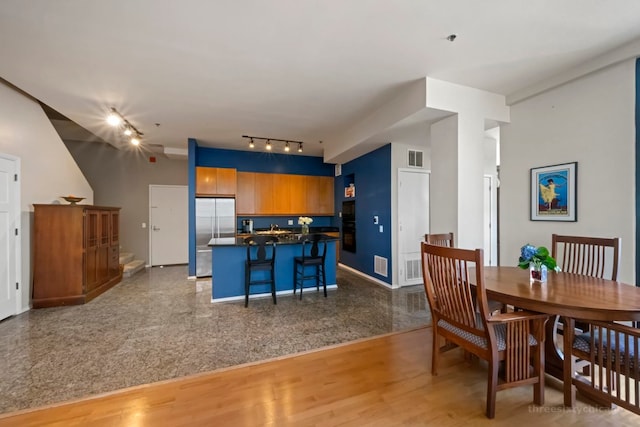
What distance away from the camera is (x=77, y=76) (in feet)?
9.12

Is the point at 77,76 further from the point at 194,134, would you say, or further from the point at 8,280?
the point at 8,280

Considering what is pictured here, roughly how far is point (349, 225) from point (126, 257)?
5.23 meters

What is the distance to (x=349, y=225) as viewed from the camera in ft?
20.1

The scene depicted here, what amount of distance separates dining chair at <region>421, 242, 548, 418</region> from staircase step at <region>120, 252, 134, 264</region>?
6594 mm

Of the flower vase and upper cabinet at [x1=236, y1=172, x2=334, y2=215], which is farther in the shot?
upper cabinet at [x1=236, y1=172, x2=334, y2=215]

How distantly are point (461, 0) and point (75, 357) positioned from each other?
14.2 feet

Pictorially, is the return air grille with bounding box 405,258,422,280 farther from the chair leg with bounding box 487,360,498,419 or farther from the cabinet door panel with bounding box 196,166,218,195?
the cabinet door panel with bounding box 196,166,218,195

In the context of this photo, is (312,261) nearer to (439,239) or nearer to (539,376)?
(439,239)

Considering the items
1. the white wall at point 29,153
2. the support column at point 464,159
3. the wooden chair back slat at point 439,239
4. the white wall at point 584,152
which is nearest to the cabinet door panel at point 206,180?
the white wall at point 29,153

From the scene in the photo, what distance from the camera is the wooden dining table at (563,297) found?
1427 mm

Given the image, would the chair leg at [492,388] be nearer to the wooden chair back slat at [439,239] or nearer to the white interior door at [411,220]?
the wooden chair back slat at [439,239]

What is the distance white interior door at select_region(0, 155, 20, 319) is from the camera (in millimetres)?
3105

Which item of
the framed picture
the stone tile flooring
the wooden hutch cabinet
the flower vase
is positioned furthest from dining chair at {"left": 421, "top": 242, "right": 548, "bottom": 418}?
the wooden hutch cabinet

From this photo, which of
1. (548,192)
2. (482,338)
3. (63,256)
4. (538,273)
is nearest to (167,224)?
(63,256)
